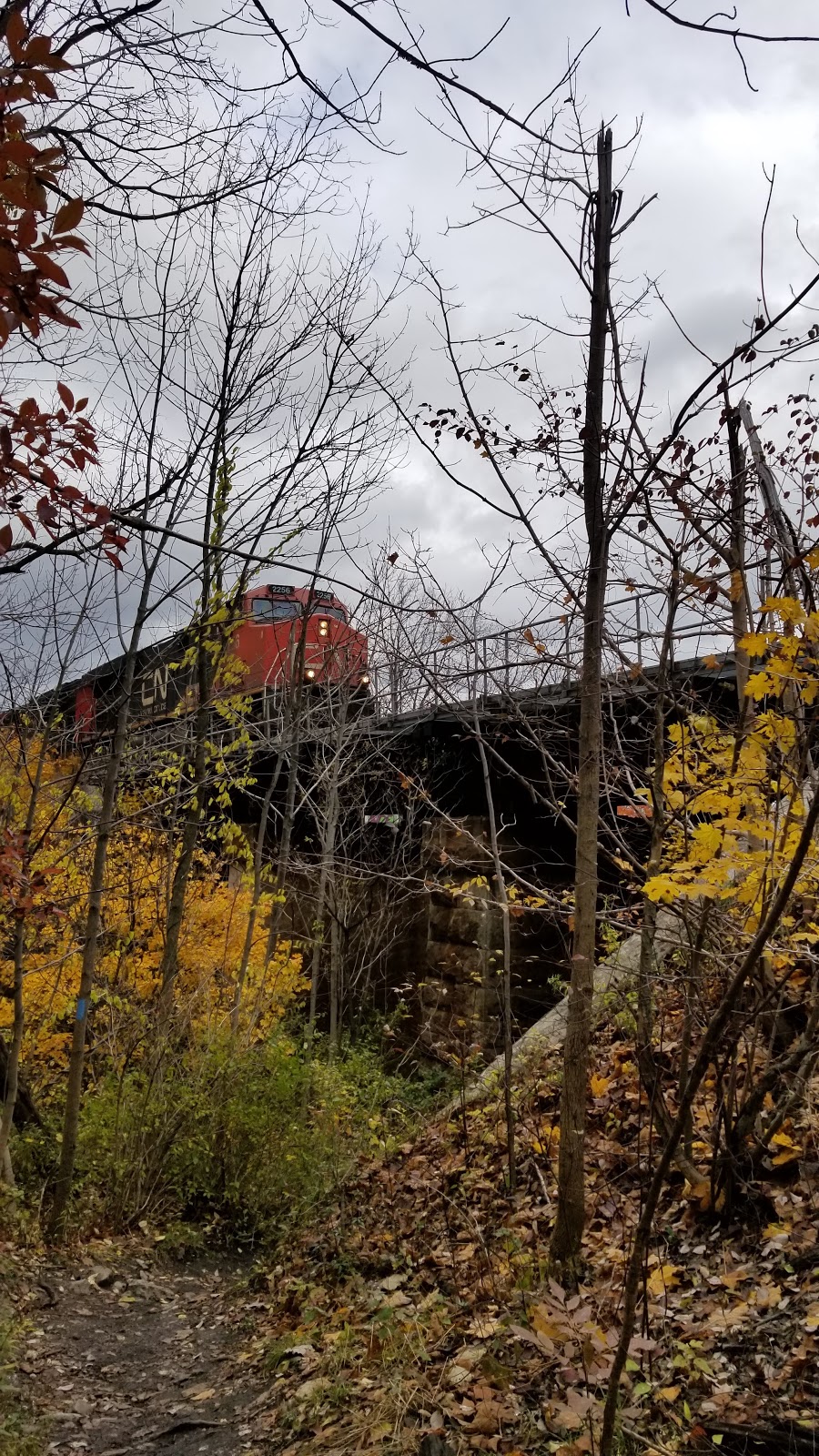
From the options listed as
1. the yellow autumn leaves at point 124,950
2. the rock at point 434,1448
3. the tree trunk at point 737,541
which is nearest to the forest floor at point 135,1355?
the rock at point 434,1448

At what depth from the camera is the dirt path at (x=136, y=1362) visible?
15.4ft

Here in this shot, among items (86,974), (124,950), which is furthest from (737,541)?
(124,950)

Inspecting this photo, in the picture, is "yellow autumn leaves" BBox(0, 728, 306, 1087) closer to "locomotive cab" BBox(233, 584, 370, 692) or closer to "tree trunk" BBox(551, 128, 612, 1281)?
"locomotive cab" BBox(233, 584, 370, 692)

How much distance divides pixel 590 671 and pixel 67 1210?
6079 millimetres

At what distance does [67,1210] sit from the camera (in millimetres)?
7355

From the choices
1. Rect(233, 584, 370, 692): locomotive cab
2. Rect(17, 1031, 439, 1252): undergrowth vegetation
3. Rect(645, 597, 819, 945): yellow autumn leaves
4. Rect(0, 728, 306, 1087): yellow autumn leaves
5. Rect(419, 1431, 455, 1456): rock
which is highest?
Rect(233, 584, 370, 692): locomotive cab

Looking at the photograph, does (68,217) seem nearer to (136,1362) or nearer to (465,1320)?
(465,1320)

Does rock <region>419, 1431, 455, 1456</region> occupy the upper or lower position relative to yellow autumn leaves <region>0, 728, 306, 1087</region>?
lower

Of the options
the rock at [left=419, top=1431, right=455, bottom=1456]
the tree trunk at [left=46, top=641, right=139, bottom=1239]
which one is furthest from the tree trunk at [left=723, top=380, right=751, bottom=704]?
the tree trunk at [left=46, top=641, right=139, bottom=1239]

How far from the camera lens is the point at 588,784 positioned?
443 centimetres

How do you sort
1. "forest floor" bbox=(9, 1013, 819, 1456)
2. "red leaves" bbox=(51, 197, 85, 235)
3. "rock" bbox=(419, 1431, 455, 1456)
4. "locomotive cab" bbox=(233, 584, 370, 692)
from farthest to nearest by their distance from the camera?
1. "locomotive cab" bbox=(233, 584, 370, 692)
2. "rock" bbox=(419, 1431, 455, 1456)
3. "forest floor" bbox=(9, 1013, 819, 1456)
4. "red leaves" bbox=(51, 197, 85, 235)

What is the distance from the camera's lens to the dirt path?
4.69m

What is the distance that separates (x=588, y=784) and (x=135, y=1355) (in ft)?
14.9

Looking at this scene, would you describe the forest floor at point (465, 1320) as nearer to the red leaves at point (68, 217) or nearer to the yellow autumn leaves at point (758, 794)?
the yellow autumn leaves at point (758, 794)
